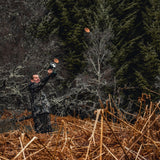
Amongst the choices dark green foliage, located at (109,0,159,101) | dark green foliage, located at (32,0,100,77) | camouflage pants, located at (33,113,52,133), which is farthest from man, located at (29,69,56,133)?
dark green foliage, located at (109,0,159,101)

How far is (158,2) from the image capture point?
25.2 feet

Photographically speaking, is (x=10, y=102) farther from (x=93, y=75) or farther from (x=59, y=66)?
(x=93, y=75)

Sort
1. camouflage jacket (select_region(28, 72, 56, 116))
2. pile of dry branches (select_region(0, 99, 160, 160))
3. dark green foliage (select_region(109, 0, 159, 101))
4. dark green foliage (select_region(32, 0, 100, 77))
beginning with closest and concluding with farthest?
pile of dry branches (select_region(0, 99, 160, 160))
camouflage jacket (select_region(28, 72, 56, 116))
dark green foliage (select_region(109, 0, 159, 101))
dark green foliage (select_region(32, 0, 100, 77))

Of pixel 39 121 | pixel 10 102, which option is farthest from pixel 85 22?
pixel 39 121

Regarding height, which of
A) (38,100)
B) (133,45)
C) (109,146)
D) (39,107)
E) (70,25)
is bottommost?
(133,45)

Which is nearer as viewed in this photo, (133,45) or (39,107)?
(39,107)

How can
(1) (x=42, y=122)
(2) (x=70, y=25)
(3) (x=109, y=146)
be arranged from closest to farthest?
(3) (x=109, y=146) → (1) (x=42, y=122) → (2) (x=70, y=25)

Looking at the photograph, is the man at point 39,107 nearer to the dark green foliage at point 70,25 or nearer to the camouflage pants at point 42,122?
the camouflage pants at point 42,122

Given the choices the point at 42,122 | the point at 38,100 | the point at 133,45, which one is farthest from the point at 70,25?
the point at 42,122

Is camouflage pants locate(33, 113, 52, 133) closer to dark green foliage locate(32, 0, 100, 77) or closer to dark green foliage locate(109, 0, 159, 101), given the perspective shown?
dark green foliage locate(32, 0, 100, 77)

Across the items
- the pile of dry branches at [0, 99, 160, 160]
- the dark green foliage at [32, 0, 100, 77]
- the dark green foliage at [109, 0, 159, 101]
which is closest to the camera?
the pile of dry branches at [0, 99, 160, 160]

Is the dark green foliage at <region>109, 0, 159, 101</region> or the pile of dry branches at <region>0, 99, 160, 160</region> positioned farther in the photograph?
the dark green foliage at <region>109, 0, 159, 101</region>

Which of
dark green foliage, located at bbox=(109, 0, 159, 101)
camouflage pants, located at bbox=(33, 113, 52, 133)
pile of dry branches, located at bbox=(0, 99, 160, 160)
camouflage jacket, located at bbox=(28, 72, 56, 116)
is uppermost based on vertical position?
pile of dry branches, located at bbox=(0, 99, 160, 160)

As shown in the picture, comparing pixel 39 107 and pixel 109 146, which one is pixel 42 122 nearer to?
pixel 39 107
